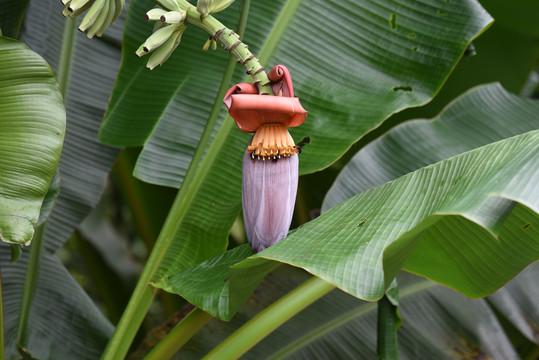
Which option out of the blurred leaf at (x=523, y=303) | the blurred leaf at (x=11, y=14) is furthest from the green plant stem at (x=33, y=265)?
the blurred leaf at (x=523, y=303)

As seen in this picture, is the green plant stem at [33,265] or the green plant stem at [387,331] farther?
the green plant stem at [33,265]

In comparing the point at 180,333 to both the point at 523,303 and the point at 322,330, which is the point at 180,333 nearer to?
the point at 322,330

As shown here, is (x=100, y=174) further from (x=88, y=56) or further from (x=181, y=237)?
(x=181, y=237)

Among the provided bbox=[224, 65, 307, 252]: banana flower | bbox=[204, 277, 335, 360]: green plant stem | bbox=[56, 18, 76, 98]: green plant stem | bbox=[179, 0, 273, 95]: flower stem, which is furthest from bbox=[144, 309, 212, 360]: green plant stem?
bbox=[56, 18, 76, 98]: green plant stem

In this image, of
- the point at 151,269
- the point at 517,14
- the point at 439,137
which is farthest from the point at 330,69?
the point at 517,14

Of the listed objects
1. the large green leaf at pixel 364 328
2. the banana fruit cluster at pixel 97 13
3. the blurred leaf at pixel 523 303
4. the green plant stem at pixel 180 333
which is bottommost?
the large green leaf at pixel 364 328

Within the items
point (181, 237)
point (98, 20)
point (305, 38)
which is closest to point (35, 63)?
point (98, 20)

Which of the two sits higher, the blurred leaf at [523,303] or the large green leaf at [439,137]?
the large green leaf at [439,137]

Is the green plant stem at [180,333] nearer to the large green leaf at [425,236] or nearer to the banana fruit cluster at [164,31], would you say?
the large green leaf at [425,236]
